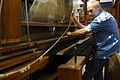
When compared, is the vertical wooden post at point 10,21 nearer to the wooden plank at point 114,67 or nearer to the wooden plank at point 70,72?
the wooden plank at point 70,72

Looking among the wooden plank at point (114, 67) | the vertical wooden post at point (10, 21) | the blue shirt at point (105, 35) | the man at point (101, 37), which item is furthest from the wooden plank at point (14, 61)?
the wooden plank at point (114, 67)

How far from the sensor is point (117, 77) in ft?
7.20

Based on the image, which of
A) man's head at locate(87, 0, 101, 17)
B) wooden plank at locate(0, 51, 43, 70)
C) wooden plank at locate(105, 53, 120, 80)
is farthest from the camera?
man's head at locate(87, 0, 101, 17)

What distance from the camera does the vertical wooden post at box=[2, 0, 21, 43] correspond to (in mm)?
1253

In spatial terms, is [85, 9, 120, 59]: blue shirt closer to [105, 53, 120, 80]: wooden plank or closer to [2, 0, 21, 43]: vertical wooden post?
[105, 53, 120, 80]: wooden plank

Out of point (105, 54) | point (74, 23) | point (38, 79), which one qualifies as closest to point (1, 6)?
point (38, 79)

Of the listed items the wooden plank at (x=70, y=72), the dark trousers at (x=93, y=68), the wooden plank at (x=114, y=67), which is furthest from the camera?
the dark trousers at (x=93, y=68)

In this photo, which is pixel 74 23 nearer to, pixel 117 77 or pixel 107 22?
pixel 107 22

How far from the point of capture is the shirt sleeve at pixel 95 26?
2.36 metres

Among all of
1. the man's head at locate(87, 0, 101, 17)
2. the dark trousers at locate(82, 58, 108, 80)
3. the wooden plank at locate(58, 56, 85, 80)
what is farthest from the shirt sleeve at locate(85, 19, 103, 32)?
the wooden plank at locate(58, 56, 85, 80)

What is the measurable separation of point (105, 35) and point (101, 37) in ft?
0.28

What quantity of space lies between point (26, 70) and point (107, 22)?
1.78 m

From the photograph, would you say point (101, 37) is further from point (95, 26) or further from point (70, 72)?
point (70, 72)

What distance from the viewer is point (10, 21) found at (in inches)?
51.6
